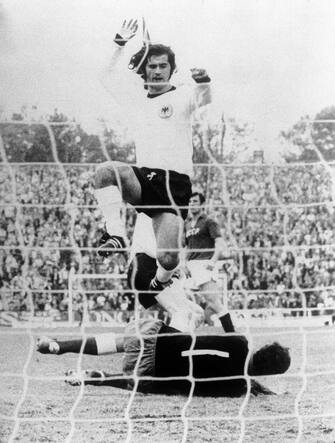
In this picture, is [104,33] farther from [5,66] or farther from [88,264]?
[88,264]

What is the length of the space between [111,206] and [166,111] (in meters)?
0.21

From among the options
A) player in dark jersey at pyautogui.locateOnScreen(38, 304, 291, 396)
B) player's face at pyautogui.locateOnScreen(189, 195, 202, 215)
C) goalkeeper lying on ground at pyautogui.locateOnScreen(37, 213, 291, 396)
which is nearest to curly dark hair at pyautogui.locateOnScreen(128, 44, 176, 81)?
player's face at pyautogui.locateOnScreen(189, 195, 202, 215)

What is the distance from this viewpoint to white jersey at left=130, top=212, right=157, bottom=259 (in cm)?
170

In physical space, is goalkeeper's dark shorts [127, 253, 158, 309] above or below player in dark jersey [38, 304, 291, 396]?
above

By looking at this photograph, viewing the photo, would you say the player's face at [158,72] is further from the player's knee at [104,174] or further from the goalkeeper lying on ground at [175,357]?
the goalkeeper lying on ground at [175,357]

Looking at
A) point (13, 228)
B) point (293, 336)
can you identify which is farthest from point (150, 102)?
point (293, 336)

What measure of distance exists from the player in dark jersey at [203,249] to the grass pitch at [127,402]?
80 millimetres

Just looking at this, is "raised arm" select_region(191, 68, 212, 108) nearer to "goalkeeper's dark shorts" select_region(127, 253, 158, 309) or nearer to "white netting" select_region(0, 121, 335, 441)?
"white netting" select_region(0, 121, 335, 441)

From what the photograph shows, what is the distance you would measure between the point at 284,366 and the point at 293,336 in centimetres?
6

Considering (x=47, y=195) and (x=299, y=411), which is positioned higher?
(x=47, y=195)

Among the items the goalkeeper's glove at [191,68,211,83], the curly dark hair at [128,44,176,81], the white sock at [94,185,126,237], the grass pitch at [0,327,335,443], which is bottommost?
the grass pitch at [0,327,335,443]

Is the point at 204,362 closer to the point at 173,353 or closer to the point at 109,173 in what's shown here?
the point at 173,353

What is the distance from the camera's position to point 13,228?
1696 mm

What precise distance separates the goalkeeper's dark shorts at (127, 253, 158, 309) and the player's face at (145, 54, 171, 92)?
1.05ft
